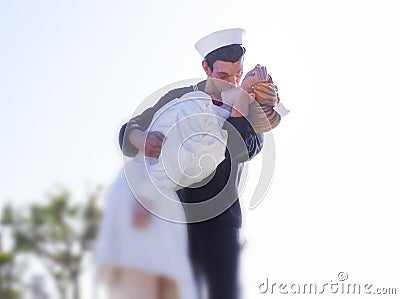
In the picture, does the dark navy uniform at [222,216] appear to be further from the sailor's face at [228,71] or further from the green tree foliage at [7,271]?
the green tree foliage at [7,271]

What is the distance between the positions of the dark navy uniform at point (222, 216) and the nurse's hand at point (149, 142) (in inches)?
2.5

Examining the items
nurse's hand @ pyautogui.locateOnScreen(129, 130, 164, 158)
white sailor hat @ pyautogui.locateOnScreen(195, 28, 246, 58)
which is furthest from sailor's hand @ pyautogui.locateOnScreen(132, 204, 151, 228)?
white sailor hat @ pyautogui.locateOnScreen(195, 28, 246, 58)

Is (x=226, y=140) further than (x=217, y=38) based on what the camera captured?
No

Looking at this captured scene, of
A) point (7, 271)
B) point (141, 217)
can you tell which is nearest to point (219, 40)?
point (141, 217)

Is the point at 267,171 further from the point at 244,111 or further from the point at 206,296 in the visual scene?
the point at 206,296

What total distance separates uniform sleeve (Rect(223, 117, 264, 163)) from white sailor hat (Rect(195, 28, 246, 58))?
27cm

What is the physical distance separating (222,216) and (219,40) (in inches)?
20.2

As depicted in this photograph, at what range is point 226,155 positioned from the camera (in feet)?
7.38

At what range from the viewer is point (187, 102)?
2145 mm

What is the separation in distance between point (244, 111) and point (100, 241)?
21.2 inches

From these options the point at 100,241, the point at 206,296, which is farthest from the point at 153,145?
the point at 206,296

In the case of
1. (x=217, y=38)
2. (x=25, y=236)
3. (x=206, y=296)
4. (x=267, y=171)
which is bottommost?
(x=206, y=296)

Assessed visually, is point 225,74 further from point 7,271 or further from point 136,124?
point 7,271

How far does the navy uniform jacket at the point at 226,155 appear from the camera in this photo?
2.16m
